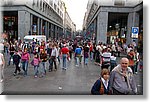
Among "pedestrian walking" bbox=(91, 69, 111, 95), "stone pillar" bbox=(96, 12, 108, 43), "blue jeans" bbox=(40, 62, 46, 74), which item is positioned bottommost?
"blue jeans" bbox=(40, 62, 46, 74)

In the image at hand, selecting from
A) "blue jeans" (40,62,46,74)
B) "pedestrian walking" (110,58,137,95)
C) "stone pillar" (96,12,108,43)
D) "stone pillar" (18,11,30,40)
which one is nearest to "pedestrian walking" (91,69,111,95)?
"pedestrian walking" (110,58,137,95)

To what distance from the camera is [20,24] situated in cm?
2814

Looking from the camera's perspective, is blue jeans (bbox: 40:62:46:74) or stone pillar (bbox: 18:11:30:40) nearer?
blue jeans (bbox: 40:62:46:74)

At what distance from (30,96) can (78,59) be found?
11.1 m

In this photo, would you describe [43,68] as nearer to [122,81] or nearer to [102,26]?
[122,81]

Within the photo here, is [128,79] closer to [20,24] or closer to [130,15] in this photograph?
[130,15]

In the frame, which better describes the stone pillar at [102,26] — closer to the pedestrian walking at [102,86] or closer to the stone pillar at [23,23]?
the stone pillar at [23,23]

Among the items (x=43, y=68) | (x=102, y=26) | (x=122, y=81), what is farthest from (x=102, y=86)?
(x=102, y=26)

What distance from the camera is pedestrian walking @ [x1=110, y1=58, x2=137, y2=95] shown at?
4453 millimetres

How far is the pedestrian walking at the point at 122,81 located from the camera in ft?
14.6

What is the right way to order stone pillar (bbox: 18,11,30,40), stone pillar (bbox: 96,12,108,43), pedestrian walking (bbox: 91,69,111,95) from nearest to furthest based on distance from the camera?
pedestrian walking (bbox: 91,69,111,95), stone pillar (bbox: 96,12,108,43), stone pillar (bbox: 18,11,30,40)

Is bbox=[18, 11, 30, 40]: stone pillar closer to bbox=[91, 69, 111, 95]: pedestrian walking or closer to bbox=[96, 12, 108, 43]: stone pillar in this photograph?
bbox=[96, 12, 108, 43]: stone pillar

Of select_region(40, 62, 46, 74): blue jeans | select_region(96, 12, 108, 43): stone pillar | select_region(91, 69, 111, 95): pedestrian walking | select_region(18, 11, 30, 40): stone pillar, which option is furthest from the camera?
select_region(18, 11, 30, 40): stone pillar

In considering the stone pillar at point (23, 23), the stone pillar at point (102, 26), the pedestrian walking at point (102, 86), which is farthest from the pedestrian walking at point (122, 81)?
the stone pillar at point (23, 23)
